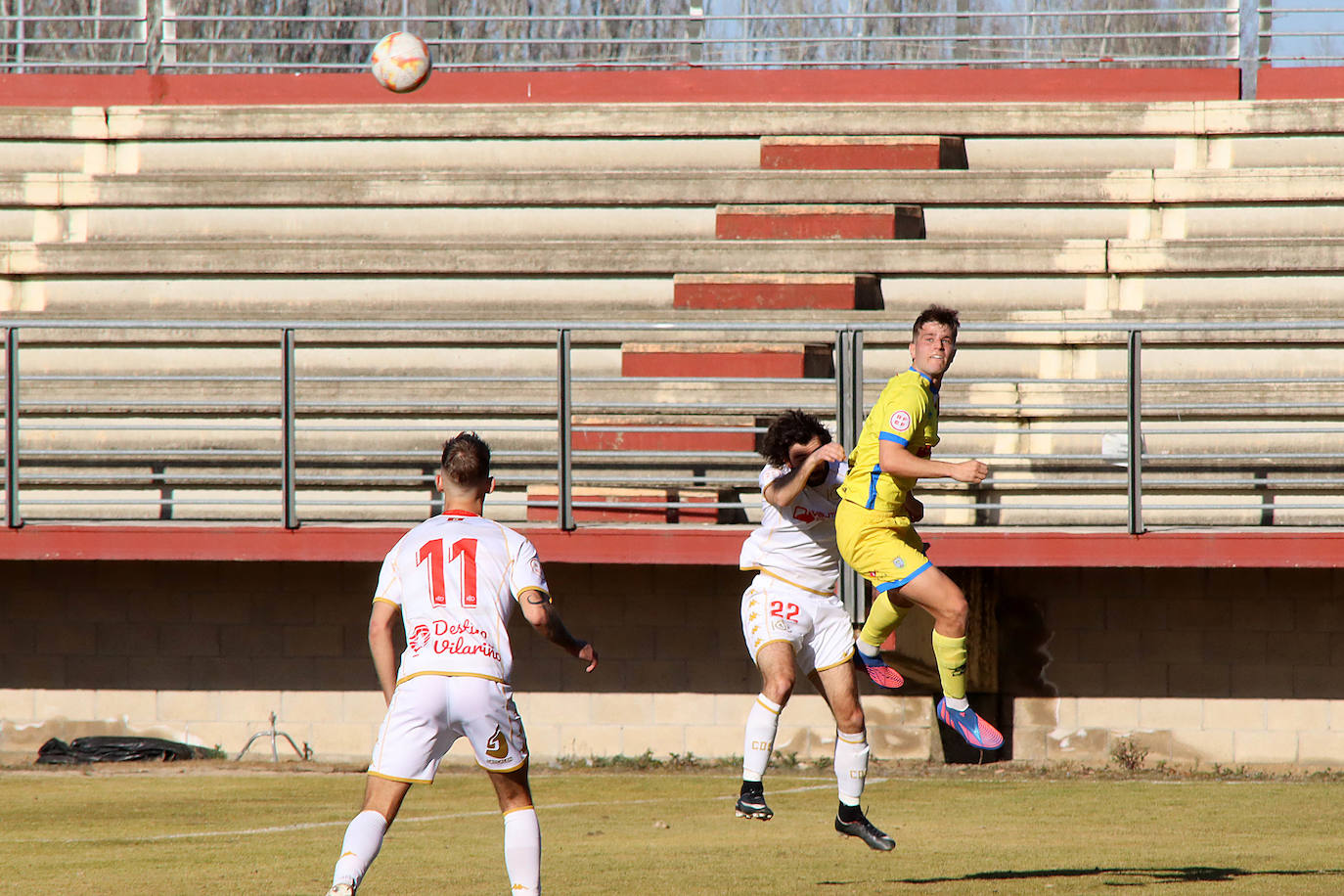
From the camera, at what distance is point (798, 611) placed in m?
8.60

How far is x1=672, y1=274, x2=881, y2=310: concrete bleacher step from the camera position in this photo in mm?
14414

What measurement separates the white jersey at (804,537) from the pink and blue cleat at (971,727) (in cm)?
100

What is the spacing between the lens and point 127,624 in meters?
14.3

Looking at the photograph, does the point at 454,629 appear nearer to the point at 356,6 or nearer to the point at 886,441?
the point at 886,441

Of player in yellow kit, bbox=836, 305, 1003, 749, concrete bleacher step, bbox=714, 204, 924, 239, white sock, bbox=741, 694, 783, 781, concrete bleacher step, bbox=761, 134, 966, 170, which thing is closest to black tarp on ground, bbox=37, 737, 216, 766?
concrete bleacher step, bbox=714, 204, 924, 239

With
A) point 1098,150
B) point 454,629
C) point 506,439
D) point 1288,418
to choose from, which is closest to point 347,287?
point 506,439

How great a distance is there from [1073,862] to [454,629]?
4.13 m

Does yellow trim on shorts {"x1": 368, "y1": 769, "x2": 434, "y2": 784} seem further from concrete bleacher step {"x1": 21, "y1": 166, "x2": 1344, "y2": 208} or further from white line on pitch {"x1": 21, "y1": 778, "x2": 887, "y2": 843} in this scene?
concrete bleacher step {"x1": 21, "y1": 166, "x2": 1344, "y2": 208}

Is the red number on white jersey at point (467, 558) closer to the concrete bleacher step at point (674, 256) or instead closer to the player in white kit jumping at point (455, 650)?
the player in white kit jumping at point (455, 650)

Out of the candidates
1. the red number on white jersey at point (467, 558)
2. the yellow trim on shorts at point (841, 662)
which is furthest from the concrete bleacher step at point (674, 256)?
the red number on white jersey at point (467, 558)

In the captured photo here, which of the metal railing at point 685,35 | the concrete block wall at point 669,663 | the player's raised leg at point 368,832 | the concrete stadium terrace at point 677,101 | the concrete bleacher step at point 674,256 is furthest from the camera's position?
the metal railing at point 685,35

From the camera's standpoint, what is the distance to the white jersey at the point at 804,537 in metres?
8.65

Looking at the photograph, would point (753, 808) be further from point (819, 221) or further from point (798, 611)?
point (819, 221)

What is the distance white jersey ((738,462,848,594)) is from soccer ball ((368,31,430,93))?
26.6 ft
